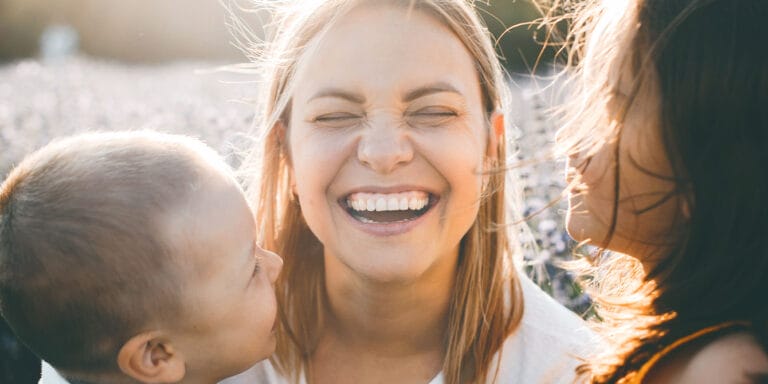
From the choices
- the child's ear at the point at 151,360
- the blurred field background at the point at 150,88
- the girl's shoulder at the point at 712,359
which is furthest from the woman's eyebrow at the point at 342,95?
the girl's shoulder at the point at 712,359

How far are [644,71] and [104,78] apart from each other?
8051 millimetres

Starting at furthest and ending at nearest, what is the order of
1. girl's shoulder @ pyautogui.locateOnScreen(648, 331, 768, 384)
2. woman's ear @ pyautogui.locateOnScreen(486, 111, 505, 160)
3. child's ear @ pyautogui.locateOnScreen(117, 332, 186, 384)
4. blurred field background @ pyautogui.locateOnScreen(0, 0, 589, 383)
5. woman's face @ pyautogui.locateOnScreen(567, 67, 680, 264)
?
blurred field background @ pyautogui.locateOnScreen(0, 0, 589, 383) < woman's ear @ pyautogui.locateOnScreen(486, 111, 505, 160) < child's ear @ pyautogui.locateOnScreen(117, 332, 186, 384) < woman's face @ pyautogui.locateOnScreen(567, 67, 680, 264) < girl's shoulder @ pyautogui.locateOnScreen(648, 331, 768, 384)

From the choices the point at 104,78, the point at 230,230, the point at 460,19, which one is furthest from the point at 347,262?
the point at 104,78

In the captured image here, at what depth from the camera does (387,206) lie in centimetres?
259

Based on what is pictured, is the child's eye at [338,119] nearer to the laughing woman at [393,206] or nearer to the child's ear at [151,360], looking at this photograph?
the laughing woman at [393,206]

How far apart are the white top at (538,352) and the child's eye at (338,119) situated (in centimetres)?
84

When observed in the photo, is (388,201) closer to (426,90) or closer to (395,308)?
(426,90)

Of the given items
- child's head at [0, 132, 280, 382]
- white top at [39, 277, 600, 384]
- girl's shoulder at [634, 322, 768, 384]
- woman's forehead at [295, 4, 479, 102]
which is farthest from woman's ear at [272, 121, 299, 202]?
girl's shoulder at [634, 322, 768, 384]

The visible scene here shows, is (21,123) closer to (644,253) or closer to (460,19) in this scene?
(460,19)

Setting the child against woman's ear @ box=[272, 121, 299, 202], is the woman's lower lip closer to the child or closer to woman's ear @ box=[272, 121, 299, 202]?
woman's ear @ box=[272, 121, 299, 202]

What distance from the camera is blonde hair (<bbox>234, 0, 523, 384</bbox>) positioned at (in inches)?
109

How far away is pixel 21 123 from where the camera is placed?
18.8 ft

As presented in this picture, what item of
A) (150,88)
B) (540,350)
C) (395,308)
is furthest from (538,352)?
(150,88)

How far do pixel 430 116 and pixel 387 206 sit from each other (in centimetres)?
31
